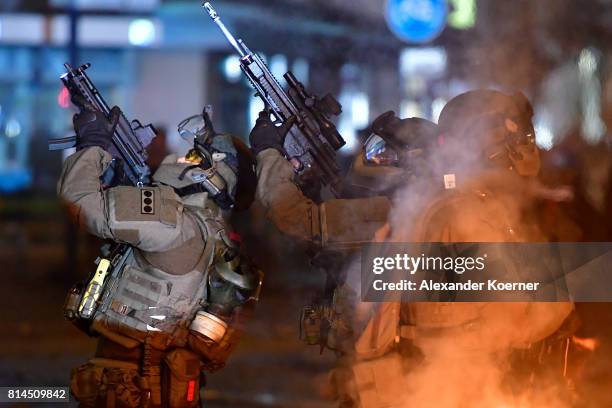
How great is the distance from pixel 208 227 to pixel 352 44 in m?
4.61

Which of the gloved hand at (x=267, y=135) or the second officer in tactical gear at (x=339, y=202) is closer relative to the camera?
the second officer in tactical gear at (x=339, y=202)

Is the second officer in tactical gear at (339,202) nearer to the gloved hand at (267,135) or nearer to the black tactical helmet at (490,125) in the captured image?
the gloved hand at (267,135)

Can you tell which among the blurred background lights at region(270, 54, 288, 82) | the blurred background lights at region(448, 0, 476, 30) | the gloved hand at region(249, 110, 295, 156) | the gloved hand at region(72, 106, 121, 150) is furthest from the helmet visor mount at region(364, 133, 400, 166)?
the blurred background lights at region(270, 54, 288, 82)

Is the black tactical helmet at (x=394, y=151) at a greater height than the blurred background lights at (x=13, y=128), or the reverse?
the blurred background lights at (x=13, y=128)

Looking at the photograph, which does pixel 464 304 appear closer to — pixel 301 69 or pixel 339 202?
pixel 339 202

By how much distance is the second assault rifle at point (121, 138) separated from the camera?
13.6 feet

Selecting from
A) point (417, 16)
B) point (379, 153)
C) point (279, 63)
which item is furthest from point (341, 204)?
point (279, 63)

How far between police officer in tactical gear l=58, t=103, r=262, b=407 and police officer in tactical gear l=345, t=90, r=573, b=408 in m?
0.57

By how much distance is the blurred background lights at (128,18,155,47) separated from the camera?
417 inches

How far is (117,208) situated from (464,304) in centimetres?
138

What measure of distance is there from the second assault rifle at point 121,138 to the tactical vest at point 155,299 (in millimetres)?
364

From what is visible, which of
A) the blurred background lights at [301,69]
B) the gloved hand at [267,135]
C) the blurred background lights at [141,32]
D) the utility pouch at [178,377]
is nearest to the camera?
the utility pouch at [178,377]

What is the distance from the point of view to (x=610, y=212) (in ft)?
19.5

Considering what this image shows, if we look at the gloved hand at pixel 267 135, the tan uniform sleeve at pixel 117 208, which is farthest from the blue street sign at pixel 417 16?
the tan uniform sleeve at pixel 117 208
